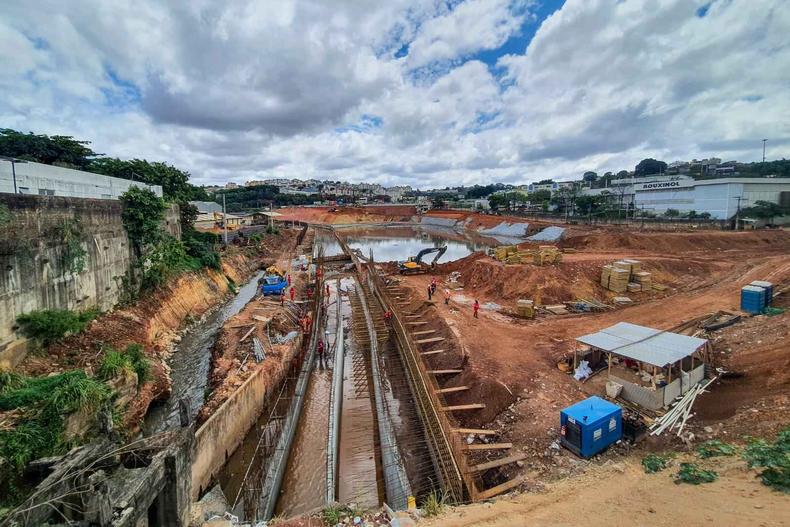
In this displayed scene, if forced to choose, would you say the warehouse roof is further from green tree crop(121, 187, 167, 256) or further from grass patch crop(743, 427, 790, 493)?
green tree crop(121, 187, 167, 256)

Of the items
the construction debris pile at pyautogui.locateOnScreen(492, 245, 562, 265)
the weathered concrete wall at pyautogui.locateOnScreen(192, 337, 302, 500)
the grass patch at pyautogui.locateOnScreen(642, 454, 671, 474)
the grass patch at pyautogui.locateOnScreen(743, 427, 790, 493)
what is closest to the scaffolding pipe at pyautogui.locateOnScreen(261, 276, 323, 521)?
the weathered concrete wall at pyautogui.locateOnScreen(192, 337, 302, 500)

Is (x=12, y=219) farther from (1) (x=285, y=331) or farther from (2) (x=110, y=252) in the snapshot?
(1) (x=285, y=331)

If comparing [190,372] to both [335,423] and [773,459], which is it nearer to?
[335,423]

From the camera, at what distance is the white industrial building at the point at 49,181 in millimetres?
15828

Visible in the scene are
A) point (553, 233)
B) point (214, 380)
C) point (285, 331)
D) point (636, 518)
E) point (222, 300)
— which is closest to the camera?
point (636, 518)

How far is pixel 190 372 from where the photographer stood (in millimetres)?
17594

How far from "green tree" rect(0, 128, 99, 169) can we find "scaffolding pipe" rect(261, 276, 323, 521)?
1253 inches

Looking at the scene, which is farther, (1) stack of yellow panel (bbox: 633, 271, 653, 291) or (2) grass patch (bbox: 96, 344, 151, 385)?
(1) stack of yellow panel (bbox: 633, 271, 653, 291)

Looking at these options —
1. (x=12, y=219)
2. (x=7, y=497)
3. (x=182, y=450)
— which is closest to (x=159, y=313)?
(x=12, y=219)

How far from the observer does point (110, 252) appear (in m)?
18.8

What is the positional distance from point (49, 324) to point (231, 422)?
25.9 feet

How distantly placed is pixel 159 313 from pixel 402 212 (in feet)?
344

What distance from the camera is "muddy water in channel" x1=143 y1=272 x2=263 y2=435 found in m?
13.8

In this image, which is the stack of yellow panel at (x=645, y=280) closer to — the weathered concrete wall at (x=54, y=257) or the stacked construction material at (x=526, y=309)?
the stacked construction material at (x=526, y=309)
